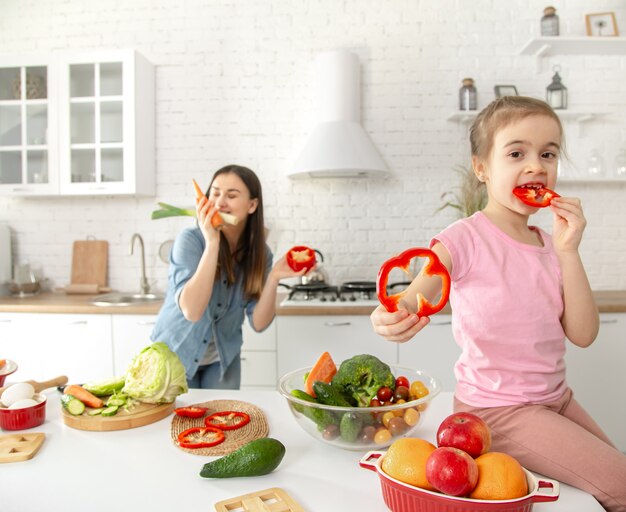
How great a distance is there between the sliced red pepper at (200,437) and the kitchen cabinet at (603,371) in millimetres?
2225

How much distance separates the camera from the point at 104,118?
3.28 m

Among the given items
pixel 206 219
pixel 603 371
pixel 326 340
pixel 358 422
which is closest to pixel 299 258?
pixel 206 219

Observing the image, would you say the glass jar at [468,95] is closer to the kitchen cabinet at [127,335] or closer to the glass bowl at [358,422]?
the kitchen cabinet at [127,335]

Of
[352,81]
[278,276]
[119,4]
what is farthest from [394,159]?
[119,4]

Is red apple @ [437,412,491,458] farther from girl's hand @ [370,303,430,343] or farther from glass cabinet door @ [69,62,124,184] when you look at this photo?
glass cabinet door @ [69,62,124,184]

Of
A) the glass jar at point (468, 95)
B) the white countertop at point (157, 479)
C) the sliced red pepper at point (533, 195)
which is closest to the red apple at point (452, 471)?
the white countertop at point (157, 479)

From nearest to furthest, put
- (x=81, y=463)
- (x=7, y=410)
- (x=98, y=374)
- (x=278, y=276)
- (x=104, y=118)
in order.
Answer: (x=81, y=463) → (x=7, y=410) → (x=278, y=276) → (x=98, y=374) → (x=104, y=118)

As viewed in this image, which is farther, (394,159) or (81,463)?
(394,159)

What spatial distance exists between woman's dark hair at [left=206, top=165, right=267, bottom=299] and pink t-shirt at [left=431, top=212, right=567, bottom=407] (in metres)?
1.07

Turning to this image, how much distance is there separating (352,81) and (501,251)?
7.67ft

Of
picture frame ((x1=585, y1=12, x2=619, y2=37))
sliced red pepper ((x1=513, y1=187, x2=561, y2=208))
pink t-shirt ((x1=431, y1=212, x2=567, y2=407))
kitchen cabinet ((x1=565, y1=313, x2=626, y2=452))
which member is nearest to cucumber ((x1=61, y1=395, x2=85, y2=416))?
pink t-shirt ((x1=431, y1=212, x2=567, y2=407))

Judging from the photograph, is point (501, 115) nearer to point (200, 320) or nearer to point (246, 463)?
point (246, 463)

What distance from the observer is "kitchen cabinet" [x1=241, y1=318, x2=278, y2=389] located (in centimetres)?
286

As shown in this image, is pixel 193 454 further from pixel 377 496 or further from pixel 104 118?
pixel 104 118
